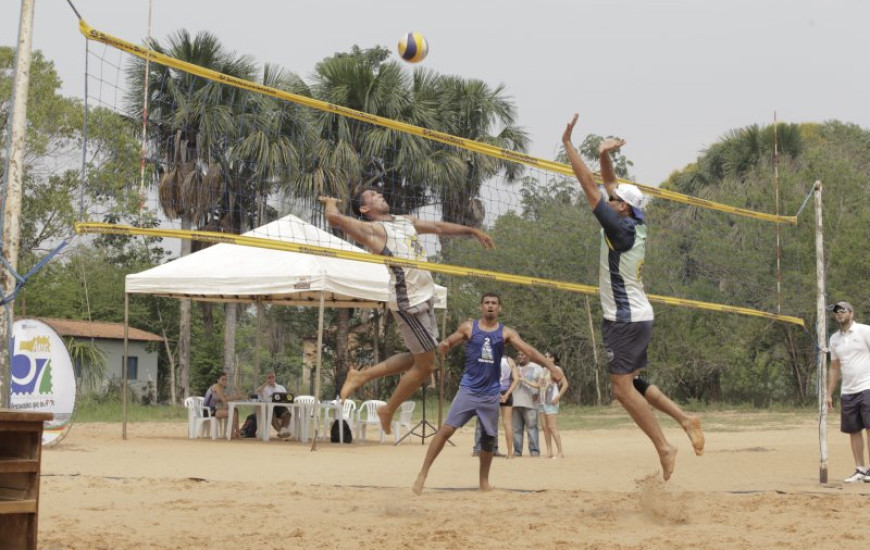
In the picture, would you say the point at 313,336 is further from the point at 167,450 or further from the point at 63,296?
the point at 167,450

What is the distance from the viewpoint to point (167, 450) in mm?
14391

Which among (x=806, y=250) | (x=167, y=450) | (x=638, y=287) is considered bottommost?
(x=167, y=450)

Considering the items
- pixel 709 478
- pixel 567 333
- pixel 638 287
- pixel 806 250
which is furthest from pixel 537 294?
pixel 638 287

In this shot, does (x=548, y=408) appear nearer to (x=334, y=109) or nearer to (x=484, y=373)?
(x=484, y=373)

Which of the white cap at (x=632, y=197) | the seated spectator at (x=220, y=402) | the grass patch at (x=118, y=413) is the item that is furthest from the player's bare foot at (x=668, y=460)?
the grass patch at (x=118, y=413)

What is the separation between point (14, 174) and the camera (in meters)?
9.18

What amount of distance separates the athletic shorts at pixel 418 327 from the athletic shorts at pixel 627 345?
5.52 ft

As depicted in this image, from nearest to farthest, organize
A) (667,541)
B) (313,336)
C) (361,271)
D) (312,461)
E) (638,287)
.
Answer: (667,541)
(638,287)
(312,461)
(361,271)
(313,336)

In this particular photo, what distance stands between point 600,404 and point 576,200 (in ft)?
19.7

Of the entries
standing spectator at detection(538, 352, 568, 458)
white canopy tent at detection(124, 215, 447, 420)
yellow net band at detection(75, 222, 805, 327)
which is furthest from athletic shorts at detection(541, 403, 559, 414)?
yellow net band at detection(75, 222, 805, 327)

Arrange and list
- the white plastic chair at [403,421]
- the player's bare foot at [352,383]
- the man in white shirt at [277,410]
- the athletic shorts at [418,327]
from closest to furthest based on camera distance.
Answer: the athletic shorts at [418,327] → the player's bare foot at [352,383] → the man in white shirt at [277,410] → the white plastic chair at [403,421]

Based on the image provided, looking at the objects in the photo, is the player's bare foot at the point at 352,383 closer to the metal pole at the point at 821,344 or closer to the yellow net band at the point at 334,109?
the yellow net band at the point at 334,109

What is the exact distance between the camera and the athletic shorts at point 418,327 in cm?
871

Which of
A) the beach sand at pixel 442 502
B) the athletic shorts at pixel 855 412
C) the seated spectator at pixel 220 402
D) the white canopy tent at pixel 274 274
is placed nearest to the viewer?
the beach sand at pixel 442 502
